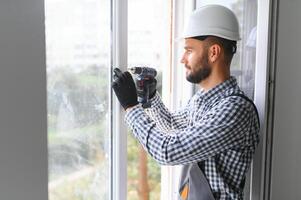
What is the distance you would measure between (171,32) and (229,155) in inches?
29.3

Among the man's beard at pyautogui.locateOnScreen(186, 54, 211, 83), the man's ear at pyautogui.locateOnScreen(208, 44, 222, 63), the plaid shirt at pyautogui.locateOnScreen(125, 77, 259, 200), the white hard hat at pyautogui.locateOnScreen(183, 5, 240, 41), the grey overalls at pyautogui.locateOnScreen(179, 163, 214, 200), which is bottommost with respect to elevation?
the grey overalls at pyautogui.locateOnScreen(179, 163, 214, 200)

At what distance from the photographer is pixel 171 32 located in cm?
180

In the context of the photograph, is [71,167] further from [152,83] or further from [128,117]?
[152,83]

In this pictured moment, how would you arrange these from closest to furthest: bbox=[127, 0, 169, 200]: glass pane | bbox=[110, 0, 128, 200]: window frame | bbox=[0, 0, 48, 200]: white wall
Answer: bbox=[0, 0, 48, 200]: white wall → bbox=[110, 0, 128, 200]: window frame → bbox=[127, 0, 169, 200]: glass pane

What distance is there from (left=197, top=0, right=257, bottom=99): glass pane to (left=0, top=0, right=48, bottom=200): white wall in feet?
3.62

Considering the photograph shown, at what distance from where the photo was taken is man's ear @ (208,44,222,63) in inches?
53.6

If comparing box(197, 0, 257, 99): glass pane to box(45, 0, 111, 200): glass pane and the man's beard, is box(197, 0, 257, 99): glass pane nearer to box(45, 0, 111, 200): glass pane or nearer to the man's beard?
the man's beard

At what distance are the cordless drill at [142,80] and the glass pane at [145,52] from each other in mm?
70

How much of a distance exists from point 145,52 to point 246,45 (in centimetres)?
46

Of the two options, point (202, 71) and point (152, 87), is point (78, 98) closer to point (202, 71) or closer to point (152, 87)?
point (152, 87)

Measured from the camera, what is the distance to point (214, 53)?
53.7 inches

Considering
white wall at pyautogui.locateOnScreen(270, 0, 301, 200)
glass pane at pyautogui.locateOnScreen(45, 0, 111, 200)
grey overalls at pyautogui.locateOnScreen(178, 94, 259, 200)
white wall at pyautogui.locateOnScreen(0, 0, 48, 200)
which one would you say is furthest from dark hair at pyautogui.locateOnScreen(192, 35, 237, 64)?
white wall at pyautogui.locateOnScreen(0, 0, 48, 200)

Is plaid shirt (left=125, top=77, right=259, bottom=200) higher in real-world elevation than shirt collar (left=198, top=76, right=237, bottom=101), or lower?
lower

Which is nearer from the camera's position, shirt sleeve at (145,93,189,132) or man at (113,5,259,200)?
man at (113,5,259,200)
